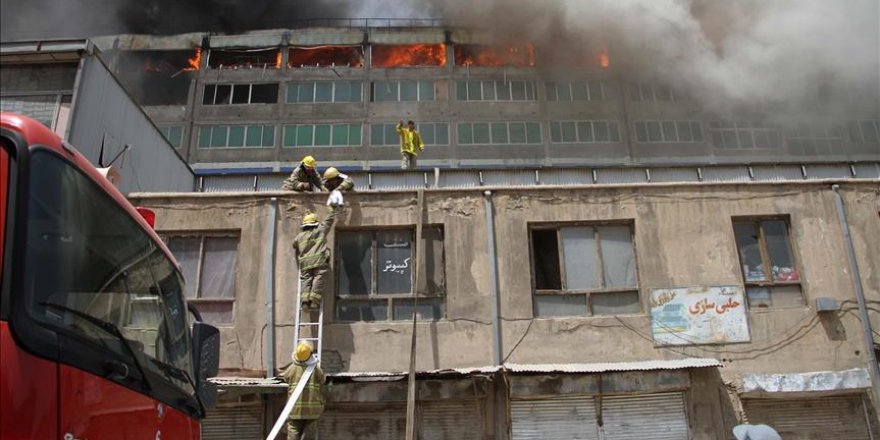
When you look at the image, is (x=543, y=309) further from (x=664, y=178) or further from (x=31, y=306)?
(x=31, y=306)

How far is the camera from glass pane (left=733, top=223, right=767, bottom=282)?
9719 millimetres

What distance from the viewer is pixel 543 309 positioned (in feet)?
31.2

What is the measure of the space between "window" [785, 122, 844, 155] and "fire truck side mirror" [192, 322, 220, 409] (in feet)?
107

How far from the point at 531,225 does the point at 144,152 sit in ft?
23.4

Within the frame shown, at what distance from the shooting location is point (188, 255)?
31.7 ft

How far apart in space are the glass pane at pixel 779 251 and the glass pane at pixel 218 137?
28933 millimetres

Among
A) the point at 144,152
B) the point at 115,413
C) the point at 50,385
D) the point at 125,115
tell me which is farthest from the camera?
the point at 144,152

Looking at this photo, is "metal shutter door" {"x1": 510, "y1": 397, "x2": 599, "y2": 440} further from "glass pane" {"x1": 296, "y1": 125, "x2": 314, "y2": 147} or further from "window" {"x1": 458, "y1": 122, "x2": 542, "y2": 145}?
"glass pane" {"x1": 296, "y1": 125, "x2": 314, "y2": 147}

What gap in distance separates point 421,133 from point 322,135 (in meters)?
5.29

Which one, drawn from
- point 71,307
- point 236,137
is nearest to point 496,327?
point 71,307

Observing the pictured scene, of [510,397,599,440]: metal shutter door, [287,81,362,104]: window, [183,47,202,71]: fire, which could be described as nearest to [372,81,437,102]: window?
[287,81,362,104]: window

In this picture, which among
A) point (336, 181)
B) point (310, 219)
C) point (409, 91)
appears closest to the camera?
point (310, 219)

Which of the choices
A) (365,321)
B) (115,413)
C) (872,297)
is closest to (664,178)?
(872,297)

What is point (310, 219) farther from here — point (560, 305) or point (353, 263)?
point (560, 305)
